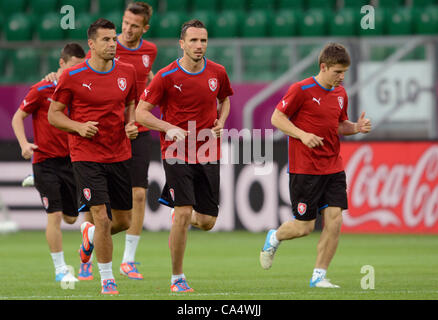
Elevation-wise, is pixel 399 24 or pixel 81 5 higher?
pixel 81 5

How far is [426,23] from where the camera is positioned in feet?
58.9

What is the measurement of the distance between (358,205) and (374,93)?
6.64 feet

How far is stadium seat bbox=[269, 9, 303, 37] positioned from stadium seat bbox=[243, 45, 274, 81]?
225cm

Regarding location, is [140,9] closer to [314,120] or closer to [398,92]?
[314,120]

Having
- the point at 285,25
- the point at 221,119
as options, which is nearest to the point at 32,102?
the point at 221,119

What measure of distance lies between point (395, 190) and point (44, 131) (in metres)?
7.04

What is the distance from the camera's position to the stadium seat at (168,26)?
61.0 ft

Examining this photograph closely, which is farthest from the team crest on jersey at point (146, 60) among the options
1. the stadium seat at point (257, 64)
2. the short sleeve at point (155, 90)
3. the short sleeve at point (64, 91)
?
the stadium seat at point (257, 64)

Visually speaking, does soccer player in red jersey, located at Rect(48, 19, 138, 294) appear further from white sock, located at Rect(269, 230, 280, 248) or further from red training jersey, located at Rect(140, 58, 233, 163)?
white sock, located at Rect(269, 230, 280, 248)

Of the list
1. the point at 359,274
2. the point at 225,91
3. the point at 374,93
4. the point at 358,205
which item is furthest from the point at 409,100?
the point at 225,91

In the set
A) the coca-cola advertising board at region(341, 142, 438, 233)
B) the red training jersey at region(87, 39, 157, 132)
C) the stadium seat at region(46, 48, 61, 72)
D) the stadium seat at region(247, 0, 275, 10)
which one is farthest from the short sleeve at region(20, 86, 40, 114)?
the stadium seat at region(247, 0, 275, 10)

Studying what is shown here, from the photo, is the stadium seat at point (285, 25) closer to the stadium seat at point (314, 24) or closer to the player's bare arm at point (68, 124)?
the stadium seat at point (314, 24)

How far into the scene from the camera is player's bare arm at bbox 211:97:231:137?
814 cm

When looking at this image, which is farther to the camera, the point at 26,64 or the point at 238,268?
the point at 26,64
